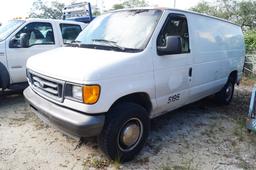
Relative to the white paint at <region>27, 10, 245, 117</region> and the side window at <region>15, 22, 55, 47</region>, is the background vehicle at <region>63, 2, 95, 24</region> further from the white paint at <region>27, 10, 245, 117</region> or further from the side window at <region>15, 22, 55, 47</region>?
the white paint at <region>27, 10, 245, 117</region>

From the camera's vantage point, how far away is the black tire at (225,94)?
233 inches

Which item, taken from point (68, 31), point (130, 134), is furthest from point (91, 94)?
point (68, 31)

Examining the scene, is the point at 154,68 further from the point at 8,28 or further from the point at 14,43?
the point at 8,28

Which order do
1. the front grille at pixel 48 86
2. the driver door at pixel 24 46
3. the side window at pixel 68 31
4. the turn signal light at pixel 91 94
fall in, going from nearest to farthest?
the turn signal light at pixel 91 94 < the front grille at pixel 48 86 < the driver door at pixel 24 46 < the side window at pixel 68 31

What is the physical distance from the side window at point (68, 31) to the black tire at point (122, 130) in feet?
12.4

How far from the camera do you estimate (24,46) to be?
5586mm

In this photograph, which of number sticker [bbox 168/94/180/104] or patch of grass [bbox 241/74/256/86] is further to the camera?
patch of grass [bbox 241/74/256/86]

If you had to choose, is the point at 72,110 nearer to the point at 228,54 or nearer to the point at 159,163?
the point at 159,163

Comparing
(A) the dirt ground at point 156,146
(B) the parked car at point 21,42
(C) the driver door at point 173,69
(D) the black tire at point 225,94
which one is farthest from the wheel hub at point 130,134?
(B) the parked car at point 21,42

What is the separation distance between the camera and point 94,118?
9.38ft

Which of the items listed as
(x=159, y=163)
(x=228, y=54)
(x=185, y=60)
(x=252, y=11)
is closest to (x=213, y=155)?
(x=159, y=163)

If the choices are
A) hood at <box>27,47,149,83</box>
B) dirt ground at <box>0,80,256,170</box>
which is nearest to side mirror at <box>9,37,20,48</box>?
dirt ground at <box>0,80,256,170</box>

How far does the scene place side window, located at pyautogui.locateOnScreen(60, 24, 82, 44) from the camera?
21.2ft

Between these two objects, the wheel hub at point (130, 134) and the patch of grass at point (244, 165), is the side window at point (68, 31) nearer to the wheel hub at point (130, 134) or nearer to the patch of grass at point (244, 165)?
the wheel hub at point (130, 134)
